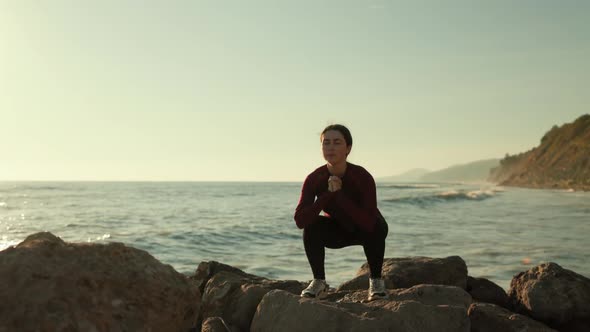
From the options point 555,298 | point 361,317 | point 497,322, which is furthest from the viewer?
point 555,298

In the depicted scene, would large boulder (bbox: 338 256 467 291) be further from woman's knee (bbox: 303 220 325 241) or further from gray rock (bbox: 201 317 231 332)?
gray rock (bbox: 201 317 231 332)

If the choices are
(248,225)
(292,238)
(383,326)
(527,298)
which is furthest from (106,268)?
(248,225)

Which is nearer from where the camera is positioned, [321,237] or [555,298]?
[321,237]

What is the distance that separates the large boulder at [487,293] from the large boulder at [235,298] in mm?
2097

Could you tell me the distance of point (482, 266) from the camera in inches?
407

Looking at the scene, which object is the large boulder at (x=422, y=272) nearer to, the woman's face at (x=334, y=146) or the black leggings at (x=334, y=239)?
the black leggings at (x=334, y=239)

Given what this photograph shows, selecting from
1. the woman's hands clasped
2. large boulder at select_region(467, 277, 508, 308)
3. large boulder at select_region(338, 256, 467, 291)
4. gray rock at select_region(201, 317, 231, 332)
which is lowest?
large boulder at select_region(467, 277, 508, 308)

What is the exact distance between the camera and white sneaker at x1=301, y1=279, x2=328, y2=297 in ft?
15.5

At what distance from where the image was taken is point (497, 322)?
4.53 meters

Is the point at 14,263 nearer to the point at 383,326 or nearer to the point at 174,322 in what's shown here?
the point at 174,322

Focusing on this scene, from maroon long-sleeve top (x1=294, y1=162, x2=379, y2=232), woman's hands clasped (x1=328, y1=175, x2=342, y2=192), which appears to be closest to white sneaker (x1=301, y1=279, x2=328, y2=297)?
maroon long-sleeve top (x1=294, y1=162, x2=379, y2=232)

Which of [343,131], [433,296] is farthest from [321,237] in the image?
[433,296]

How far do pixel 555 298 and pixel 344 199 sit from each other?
8.56 feet

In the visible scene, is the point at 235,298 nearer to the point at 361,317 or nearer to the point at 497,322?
the point at 361,317
